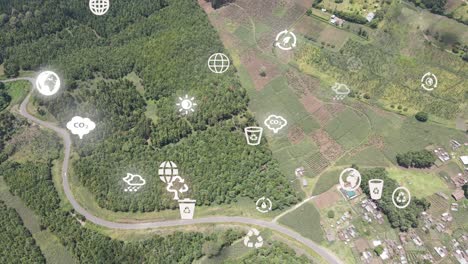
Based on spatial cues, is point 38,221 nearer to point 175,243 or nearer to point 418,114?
point 175,243

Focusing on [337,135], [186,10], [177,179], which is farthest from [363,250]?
[186,10]

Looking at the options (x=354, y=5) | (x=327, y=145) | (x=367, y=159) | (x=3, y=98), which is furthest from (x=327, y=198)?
(x=3, y=98)

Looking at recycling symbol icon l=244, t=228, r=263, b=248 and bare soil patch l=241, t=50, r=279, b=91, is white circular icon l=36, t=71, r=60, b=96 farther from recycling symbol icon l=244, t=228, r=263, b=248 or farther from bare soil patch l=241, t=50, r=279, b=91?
recycling symbol icon l=244, t=228, r=263, b=248

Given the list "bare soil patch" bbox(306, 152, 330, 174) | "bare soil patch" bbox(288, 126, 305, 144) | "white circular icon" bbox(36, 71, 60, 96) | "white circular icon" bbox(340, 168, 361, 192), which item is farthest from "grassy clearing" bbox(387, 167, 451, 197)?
"white circular icon" bbox(36, 71, 60, 96)

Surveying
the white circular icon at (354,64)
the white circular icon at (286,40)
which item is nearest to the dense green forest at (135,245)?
the white circular icon at (354,64)

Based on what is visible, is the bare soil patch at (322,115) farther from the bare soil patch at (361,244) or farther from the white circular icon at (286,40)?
the bare soil patch at (361,244)
